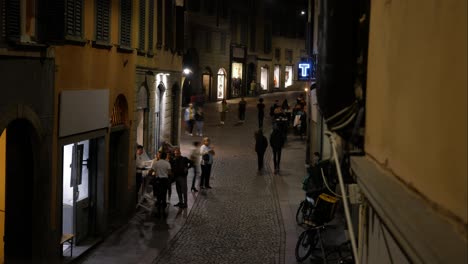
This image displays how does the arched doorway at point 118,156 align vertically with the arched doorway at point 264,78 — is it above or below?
below

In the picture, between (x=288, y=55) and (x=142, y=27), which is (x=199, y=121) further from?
(x=288, y=55)

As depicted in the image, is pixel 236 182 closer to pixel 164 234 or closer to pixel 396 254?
pixel 164 234

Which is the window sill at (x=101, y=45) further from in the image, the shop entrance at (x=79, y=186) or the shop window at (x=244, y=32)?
the shop window at (x=244, y=32)

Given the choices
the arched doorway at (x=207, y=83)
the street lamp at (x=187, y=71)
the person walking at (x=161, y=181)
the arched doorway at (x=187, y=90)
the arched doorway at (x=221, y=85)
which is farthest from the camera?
the arched doorway at (x=221, y=85)

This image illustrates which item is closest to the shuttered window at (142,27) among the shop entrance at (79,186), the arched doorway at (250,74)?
the shop entrance at (79,186)

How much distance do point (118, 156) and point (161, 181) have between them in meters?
1.33

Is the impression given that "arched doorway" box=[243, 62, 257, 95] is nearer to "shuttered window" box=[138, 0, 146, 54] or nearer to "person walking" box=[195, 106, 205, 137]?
"person walking" box=[195, 106, 205, 137]

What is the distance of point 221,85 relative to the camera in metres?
59.2

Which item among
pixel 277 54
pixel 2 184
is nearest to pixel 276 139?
pixel 2 184

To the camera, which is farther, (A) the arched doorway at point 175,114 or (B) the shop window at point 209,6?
(B) the shop window at point 209,6

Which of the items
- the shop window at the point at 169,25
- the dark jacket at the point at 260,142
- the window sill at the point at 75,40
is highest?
the shop window at the point at 169,25

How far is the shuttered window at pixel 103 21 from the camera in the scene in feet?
54.9

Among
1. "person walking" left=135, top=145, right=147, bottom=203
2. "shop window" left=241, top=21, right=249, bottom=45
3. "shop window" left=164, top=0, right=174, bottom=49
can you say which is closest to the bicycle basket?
"person walking" left=135, top=145, right=147, bottom=203

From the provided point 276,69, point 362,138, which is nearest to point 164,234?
point 362,138
